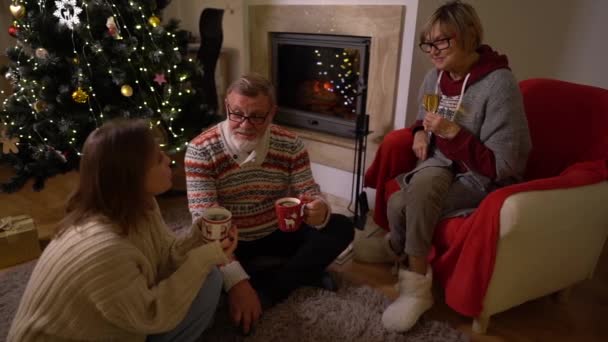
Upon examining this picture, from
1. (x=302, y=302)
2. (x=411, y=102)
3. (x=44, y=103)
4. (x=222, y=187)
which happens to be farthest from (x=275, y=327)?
(x=44, y=103)

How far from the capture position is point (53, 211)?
233cm

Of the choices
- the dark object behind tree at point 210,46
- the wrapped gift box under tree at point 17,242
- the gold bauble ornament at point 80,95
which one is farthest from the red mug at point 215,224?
the dark object behind tree at point 210,46

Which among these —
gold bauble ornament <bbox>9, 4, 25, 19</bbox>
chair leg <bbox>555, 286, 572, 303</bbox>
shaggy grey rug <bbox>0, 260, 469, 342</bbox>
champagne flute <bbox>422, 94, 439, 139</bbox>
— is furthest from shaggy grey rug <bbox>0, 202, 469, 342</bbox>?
gold bauble ornament <bbox>9, 4, 25, 19</bbox>

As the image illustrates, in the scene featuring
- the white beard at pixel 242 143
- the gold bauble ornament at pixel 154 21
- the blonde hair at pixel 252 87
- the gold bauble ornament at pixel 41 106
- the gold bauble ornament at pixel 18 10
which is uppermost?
the gold bauble ornament at pixel 18 10

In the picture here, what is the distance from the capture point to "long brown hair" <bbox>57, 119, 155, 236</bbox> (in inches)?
36.6

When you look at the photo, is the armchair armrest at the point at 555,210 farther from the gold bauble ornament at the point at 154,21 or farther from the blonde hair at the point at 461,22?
the gold bauble ornament at the point at 154,21

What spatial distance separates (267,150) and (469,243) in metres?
0.74

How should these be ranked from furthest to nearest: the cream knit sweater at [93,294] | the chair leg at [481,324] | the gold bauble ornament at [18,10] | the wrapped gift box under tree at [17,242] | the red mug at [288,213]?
the gold bauble ornament at [18,10] → the wrapped gift box under tree at [17,242] → the chair leg at [481,324] → the red mug at [288,213] → the cream knit sweater at [93,294]

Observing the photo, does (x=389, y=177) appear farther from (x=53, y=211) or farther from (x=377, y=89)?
(x=53, y=211)

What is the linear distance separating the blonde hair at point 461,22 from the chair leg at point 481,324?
94 cm

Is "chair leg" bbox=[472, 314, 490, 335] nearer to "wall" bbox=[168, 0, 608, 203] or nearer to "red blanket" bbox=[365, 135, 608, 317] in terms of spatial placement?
"red blanket" bbox=[365, 135, 608, 317]

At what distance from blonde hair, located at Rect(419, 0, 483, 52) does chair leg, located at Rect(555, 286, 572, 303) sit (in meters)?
1.02

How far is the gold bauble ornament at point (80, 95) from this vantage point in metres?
2.02

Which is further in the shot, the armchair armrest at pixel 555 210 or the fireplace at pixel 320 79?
the fireplace at pixel 320 79
